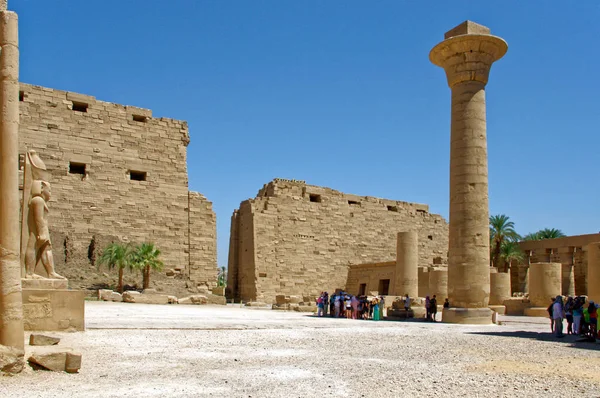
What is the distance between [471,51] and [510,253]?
964 inches

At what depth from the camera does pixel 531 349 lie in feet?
32.2

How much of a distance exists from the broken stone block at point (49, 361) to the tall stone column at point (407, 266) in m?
21.8

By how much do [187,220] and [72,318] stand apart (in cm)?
1709

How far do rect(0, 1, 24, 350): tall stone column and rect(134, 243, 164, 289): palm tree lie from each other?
17.2m

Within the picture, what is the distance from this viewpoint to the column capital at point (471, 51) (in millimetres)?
16062

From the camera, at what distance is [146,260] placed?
2361 centimetres

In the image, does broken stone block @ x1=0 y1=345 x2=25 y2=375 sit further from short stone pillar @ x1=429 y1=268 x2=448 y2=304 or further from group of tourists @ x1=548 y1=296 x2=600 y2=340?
short stone pillar @ x1=429 y1=268 x2=448 y2=304

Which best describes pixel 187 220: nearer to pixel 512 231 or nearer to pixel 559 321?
pixel 559 321

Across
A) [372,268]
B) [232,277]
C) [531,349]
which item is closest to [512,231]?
[372,268]

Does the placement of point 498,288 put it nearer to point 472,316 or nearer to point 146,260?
point 472,316

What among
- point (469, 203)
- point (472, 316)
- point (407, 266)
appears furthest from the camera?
point (407, 266)

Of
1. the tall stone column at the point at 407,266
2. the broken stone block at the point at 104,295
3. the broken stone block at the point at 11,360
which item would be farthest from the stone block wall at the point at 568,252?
the broken stone block at the point at 11,360

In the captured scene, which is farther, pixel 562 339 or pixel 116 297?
pixel 116 297

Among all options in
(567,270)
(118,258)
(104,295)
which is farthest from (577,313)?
(567,270)
